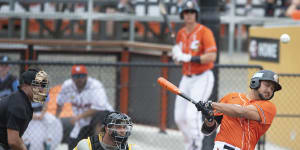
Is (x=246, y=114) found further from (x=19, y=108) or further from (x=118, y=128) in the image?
(x=19, y=108)

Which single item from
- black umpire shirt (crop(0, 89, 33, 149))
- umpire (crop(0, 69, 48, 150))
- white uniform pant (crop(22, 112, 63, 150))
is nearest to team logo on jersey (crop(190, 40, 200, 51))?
white uniform pant (crop(22, 112, 63, 150))

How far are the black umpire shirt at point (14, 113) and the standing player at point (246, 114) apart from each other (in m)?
1.53

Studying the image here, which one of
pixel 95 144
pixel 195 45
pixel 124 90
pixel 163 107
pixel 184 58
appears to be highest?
pixel 195 45

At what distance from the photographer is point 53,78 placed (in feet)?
26.9

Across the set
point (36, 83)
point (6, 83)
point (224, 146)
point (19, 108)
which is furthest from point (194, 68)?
point (19, 108)

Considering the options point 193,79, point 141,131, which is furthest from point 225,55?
point 193,79

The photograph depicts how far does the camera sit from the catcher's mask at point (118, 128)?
4.18 m

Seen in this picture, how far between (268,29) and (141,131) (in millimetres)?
2693

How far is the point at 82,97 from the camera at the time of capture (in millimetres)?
7617

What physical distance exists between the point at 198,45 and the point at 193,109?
33.6 inches

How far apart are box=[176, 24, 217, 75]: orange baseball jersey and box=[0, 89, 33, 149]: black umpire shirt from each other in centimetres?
287

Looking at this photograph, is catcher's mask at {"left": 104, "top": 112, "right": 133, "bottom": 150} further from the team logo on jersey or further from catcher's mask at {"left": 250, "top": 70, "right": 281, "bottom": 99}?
the team logo on jersey

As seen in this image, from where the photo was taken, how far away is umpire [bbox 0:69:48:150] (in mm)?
4781

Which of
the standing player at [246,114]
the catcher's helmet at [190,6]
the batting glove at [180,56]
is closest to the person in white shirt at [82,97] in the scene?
the batting glove at [180,56]
